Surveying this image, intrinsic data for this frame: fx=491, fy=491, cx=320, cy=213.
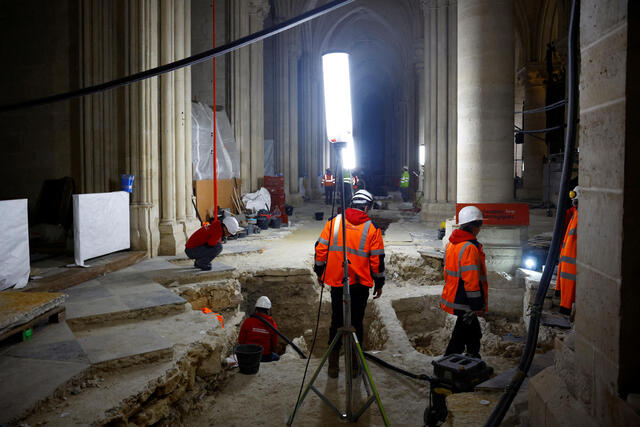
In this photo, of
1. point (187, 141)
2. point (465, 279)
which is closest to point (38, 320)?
point (465, 279)

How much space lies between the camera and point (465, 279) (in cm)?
502

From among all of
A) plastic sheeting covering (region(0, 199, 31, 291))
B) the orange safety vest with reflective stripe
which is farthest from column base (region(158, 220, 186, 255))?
the orange safety vest with reflective stripe

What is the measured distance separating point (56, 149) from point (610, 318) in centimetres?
1045

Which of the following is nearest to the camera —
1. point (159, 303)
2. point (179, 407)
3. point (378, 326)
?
point (179, 407)

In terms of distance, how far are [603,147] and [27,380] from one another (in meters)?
4.26

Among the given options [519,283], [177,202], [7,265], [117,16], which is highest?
[117,16]

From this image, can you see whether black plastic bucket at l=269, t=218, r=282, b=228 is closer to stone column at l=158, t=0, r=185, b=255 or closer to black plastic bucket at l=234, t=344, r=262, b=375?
stone column at l=158, t=0, r=185, b=255

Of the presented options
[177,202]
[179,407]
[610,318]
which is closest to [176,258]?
[177,202]

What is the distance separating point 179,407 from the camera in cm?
429

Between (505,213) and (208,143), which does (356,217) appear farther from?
(208,143)

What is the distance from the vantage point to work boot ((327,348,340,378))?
4840mm

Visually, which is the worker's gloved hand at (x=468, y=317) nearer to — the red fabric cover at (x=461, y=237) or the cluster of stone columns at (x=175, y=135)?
the red fabric cover at (x=461, y=237)

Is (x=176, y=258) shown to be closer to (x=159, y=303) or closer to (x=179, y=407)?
(x=159, y=303)

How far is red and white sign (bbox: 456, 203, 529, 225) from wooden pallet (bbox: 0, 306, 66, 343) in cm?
622
